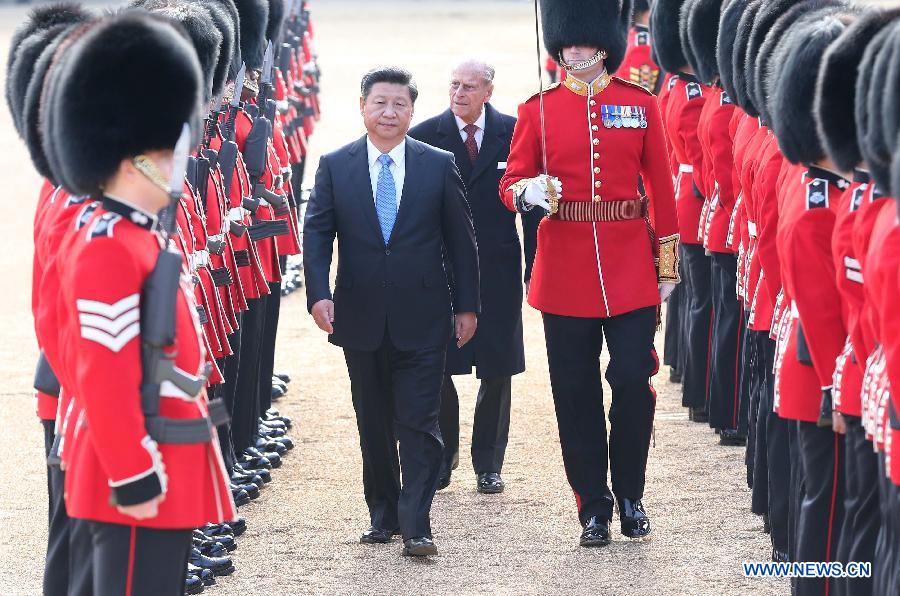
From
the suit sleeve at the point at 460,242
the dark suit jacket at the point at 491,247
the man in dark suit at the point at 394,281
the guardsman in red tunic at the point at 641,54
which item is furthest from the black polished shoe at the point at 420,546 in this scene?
the guardsman in red tunic at the point at 641,54

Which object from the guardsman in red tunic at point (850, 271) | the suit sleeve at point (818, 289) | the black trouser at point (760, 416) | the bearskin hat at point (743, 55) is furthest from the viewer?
the bearskin hat at point (743, 55)

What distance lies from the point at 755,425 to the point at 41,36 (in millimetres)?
2315

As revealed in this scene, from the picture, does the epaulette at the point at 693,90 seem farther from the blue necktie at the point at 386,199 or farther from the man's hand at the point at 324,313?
the man's hand at the point at 324,313

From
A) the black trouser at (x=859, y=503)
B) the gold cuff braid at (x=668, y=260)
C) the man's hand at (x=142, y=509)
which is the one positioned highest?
the gold cuff braid at (x=668, y=260)

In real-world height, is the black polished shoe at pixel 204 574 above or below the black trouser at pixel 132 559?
below

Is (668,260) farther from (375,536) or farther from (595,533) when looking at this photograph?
(375,536)

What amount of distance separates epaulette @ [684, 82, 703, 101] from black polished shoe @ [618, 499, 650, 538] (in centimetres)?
200

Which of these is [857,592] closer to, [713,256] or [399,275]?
[399,275]

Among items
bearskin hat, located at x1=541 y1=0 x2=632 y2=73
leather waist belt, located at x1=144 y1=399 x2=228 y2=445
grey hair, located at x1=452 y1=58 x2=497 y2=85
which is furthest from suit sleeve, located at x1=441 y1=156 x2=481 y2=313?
leather waist belt, located at x1=144 y1=399 x2=228 y2=445

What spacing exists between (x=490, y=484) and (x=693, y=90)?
5.90 ft

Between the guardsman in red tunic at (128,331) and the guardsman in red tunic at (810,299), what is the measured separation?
1325mm

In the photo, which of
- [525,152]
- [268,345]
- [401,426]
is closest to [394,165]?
[525,152]

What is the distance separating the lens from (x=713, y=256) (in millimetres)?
6035

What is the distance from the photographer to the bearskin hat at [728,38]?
5652mm
